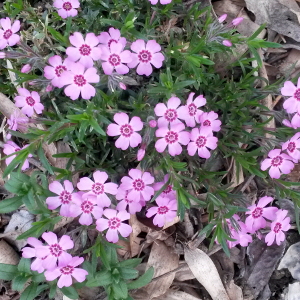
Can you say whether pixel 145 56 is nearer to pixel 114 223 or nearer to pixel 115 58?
pixel 115 58

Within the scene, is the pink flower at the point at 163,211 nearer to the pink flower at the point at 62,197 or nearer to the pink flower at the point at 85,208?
the pink flower at the point at 85,208

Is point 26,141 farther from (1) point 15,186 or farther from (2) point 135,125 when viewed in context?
(2) point 135,125

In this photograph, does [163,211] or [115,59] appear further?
[163,211]

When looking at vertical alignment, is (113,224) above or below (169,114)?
below

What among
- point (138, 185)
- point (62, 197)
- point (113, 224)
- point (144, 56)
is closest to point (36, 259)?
point (62, 197)

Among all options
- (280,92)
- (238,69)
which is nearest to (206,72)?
(238,69)

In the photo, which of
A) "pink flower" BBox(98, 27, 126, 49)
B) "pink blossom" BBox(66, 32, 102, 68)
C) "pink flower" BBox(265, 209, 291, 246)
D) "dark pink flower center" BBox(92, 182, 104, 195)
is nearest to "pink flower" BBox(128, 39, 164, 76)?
"pink flower" BBox(98, 27, 126, 49)
